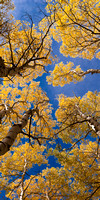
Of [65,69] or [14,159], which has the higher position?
[65,69]

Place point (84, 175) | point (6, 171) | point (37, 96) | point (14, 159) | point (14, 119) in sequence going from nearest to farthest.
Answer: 1. point (84, 175)
2. point (6, 171)
3. point (14, 159)
4. point (14, 119)
5. point (37, 96)

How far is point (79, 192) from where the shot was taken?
23.6 ft

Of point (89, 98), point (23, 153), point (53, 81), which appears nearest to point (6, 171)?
point (23, 153)

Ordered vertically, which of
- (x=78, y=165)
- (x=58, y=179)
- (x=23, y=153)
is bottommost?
(x=58, y=179)

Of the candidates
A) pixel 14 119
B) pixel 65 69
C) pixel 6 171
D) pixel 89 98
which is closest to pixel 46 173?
pixel 6 171

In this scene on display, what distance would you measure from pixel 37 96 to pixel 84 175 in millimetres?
5892

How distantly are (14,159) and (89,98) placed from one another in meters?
7.07

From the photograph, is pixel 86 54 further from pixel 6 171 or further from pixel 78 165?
pixel 6 171

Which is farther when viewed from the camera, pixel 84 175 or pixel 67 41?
pixel 67 41

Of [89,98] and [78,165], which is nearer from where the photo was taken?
[78,165]

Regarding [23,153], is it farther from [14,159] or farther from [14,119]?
→ [14,119]

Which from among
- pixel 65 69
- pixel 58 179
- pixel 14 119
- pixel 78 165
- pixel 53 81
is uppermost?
pixel 65 69

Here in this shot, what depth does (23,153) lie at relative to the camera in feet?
26.2

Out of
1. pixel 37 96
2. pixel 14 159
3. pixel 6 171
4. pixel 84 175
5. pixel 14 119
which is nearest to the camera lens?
pixel 84 175
